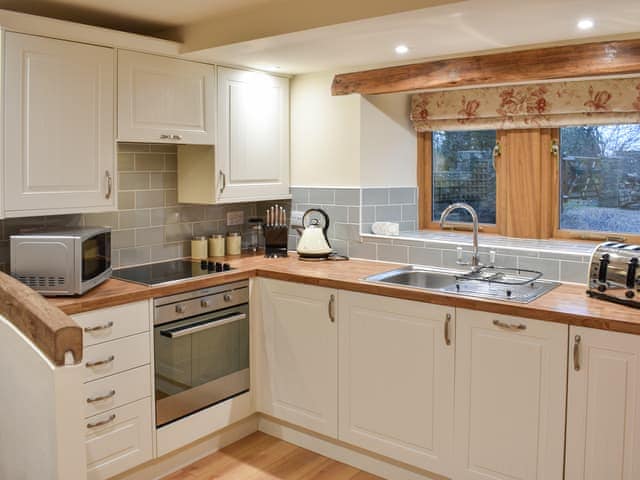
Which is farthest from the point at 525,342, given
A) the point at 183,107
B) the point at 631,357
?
the point at 183,107

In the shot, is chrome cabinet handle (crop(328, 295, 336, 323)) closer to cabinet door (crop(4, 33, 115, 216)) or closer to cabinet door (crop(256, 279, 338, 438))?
cabinet door (crop(256, 279, 338, 438))

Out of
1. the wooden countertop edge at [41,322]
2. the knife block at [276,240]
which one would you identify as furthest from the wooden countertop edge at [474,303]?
the wooden countertop edge at [41,322]

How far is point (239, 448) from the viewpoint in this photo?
3395mm

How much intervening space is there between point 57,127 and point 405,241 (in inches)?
71.7

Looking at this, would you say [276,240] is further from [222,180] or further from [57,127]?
[57,127]

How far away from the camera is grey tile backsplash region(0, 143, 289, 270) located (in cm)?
341

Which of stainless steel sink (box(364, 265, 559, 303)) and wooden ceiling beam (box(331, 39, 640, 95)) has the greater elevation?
wooden ceiling beam (box(331, 39, 640, 95))

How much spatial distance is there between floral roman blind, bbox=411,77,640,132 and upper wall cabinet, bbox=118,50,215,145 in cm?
125

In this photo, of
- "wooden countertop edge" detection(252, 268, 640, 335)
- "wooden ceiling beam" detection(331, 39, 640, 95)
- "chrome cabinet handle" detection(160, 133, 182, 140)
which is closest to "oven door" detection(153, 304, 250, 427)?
"wooden countertop edge" detection(252, 268, 640, 335)

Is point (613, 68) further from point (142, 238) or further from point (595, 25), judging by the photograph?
point (142, 238)

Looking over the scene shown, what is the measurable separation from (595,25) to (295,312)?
1.88 metres

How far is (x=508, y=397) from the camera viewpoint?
2.58m

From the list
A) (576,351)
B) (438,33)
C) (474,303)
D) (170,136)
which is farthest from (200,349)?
(438,33)

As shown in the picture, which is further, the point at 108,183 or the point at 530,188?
the point at 530,188
